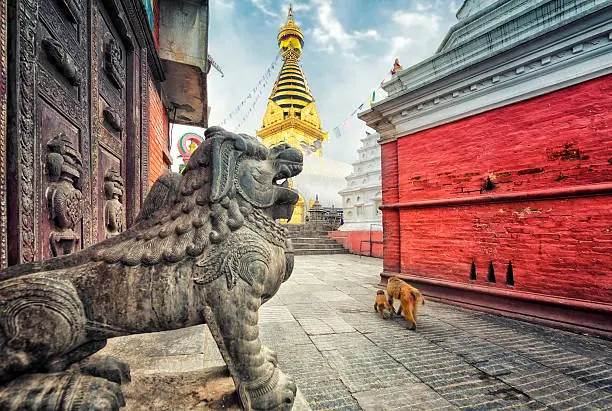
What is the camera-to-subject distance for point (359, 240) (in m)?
13.8

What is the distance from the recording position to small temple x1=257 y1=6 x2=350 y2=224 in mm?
33875

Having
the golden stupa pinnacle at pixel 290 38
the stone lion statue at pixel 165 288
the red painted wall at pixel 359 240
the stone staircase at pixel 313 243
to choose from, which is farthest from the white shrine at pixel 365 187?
the golden stupa pinnacle at pixel 290 38

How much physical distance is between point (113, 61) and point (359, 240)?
11808 mm

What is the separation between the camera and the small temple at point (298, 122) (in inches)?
1334

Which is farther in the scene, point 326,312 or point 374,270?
point 374,270

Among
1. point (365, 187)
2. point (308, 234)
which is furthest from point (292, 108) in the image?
point (308, 234)

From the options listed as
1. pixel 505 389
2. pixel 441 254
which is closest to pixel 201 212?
pixel 505 389

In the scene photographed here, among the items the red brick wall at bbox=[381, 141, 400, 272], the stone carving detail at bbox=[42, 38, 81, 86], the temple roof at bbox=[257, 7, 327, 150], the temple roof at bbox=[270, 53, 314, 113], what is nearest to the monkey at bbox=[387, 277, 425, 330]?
the red brick wall at bbox=[381, 141, 400, 272]

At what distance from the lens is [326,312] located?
14.6 ft

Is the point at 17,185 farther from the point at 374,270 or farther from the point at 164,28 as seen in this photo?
the point at 374,270

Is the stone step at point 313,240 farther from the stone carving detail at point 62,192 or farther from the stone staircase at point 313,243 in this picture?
the stone carving detail at point 62,192

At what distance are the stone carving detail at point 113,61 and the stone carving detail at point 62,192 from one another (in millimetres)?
1648

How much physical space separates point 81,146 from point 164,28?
4.77 m

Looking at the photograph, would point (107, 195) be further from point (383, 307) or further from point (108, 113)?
point (383, 307)
